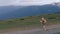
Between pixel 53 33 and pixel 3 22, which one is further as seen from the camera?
pixel 3 22

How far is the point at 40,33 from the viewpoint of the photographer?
926 inches

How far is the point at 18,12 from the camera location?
1432 inches

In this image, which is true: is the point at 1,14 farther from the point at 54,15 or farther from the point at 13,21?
the point at 54,15

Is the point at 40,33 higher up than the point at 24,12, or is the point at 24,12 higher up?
the point at 24,12

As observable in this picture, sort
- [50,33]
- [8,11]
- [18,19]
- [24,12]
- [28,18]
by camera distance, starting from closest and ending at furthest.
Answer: [50,33] < [8,11] < [24,12] < [18,19] < [28,18]

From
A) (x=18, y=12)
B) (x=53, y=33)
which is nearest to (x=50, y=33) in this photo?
(x=53, y=33)

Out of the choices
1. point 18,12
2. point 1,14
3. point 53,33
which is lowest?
point 53,33

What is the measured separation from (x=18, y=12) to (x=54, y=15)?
14.8 meters

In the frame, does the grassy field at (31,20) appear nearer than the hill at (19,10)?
No

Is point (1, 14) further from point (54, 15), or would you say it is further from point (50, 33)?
point (54, 15)

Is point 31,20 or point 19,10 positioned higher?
point 31,20

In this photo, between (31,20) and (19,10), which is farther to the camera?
(31,20)

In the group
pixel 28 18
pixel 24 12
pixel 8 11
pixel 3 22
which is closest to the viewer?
pixel 8 11

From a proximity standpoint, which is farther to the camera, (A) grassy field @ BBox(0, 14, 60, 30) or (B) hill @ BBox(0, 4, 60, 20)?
(A) grassy field @ BBox(0, 14, 60, 30)
